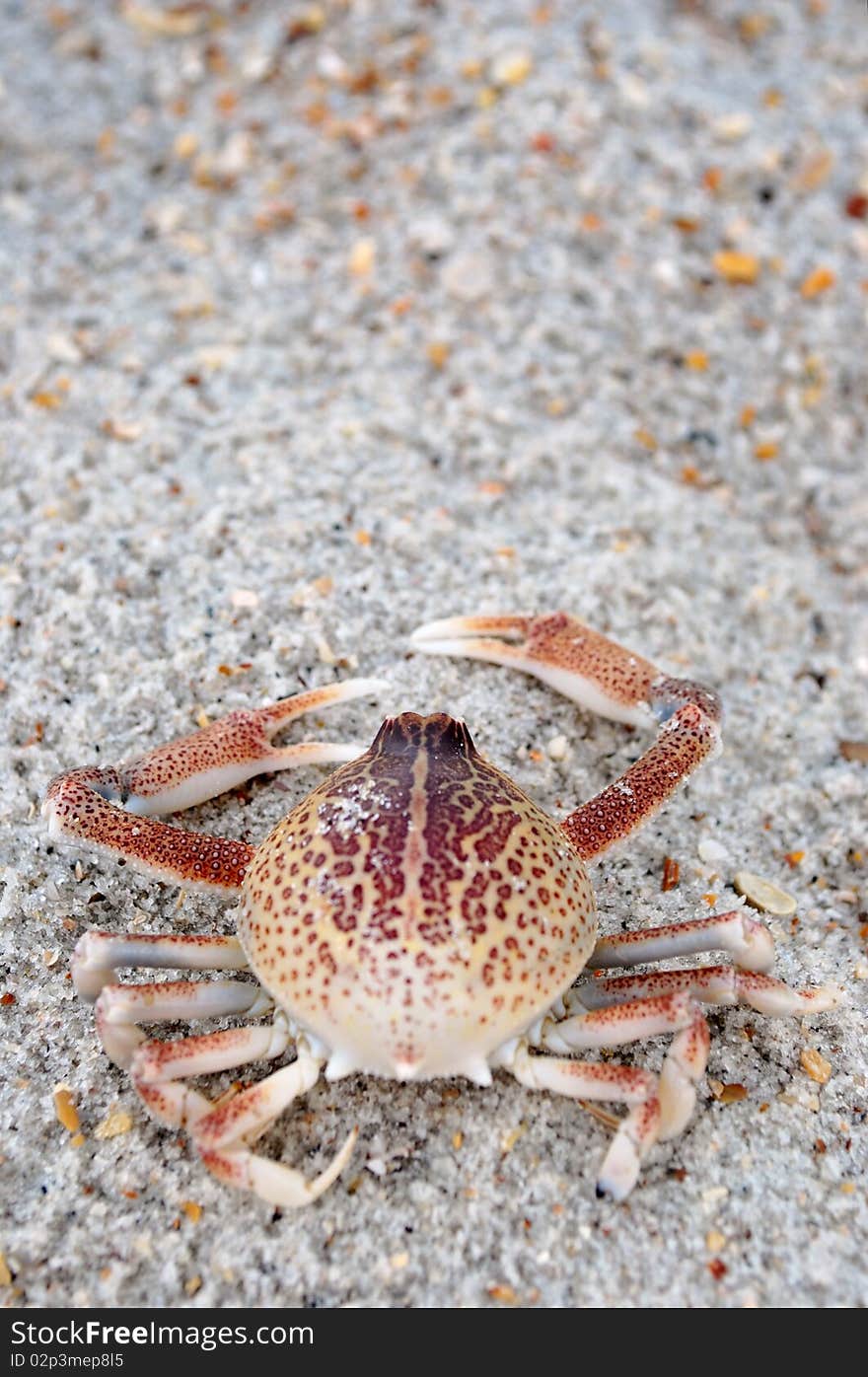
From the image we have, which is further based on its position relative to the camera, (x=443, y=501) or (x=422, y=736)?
(x=443, y=501)

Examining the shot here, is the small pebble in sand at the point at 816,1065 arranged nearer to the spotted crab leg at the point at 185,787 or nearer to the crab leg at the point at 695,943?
the crab leg at the point at 695,943

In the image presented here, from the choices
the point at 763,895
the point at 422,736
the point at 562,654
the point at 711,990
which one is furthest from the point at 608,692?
the point at 711,990

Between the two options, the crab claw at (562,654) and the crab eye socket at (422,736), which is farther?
the crab claw at (562,654)

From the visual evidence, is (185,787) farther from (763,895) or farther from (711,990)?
(763,895)

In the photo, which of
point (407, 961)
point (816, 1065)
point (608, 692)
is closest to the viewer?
point (407, 961)

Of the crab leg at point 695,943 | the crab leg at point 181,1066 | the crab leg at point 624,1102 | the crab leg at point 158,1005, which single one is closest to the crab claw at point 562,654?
the crab leg at point 695,943

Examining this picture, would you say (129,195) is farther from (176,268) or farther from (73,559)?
(73,559)
